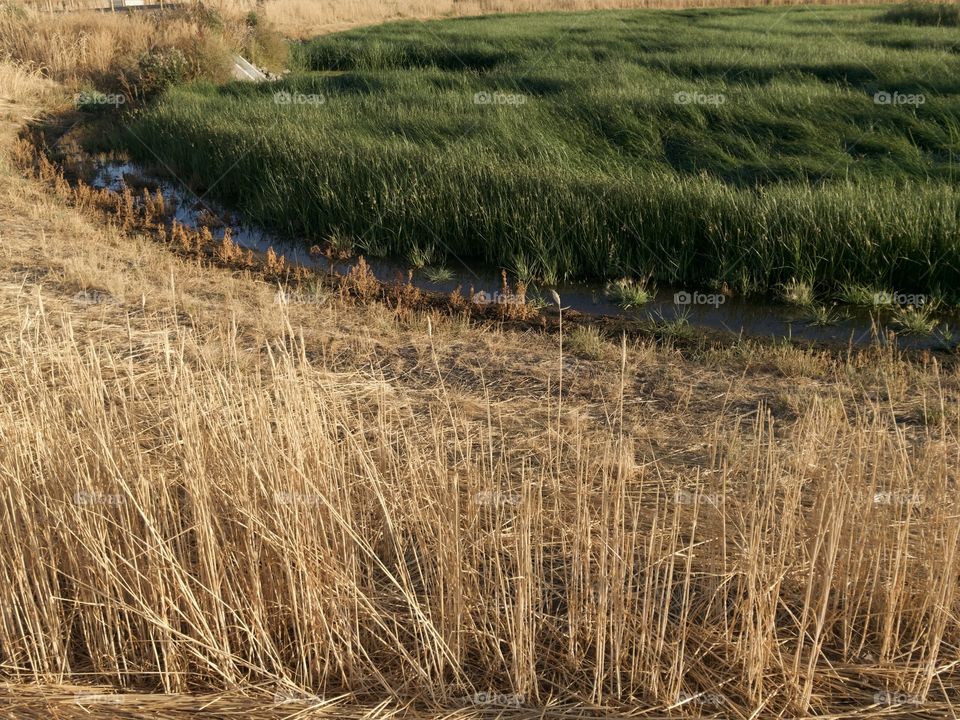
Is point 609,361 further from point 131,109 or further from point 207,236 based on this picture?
point 131,109

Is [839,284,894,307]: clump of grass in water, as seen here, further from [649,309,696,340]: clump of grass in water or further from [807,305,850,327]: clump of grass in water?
[649,309,696,340]: clump of grass in water

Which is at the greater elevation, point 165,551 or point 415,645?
point 165,551

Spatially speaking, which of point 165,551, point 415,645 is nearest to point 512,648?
point 415,645

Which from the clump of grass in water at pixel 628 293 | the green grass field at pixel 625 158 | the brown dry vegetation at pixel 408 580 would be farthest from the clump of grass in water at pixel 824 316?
the brown dry vegetation at pixel 408 580

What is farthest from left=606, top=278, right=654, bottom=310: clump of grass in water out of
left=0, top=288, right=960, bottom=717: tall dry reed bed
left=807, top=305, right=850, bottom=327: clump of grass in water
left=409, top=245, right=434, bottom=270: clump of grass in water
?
left=0, top=288, right=960, bottom=717: tall dry reed bed

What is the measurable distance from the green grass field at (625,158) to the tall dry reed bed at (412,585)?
5.09 metres

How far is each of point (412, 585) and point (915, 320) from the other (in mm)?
5440

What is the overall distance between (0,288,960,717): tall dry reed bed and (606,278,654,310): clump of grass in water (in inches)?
180

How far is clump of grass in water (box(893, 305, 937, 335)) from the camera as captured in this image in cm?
706

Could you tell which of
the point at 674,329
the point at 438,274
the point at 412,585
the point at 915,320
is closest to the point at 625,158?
the point at 438,274

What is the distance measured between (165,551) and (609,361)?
3.85m

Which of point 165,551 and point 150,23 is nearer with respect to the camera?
point 165,551

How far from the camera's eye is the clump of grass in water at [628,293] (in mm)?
7895

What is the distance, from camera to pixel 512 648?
294 cm
